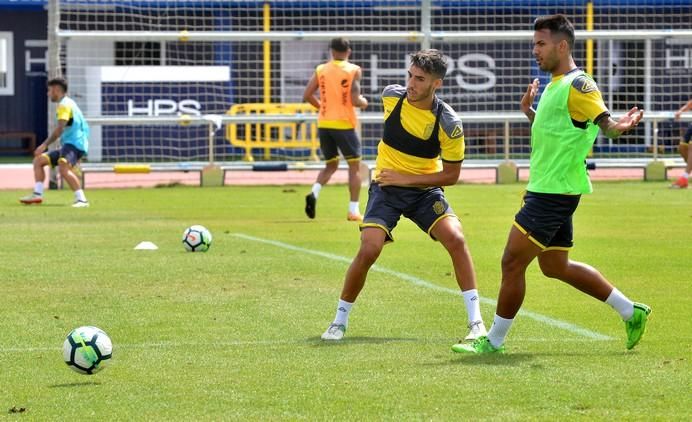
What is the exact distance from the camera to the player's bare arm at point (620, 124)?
7168mm

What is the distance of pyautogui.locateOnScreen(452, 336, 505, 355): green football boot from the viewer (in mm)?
7633

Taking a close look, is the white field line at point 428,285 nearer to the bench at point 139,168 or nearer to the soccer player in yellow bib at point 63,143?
the soccer player in yellow bib at point 63,143

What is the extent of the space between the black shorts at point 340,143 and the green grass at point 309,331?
70.2 inches

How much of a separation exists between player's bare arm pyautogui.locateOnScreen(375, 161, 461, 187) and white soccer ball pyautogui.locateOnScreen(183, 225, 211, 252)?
16.8ft

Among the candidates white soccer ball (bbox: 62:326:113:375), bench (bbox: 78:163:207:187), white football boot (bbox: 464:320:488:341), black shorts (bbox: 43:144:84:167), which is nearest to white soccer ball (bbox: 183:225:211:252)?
white football boot (bbox: 464:320:488:341)

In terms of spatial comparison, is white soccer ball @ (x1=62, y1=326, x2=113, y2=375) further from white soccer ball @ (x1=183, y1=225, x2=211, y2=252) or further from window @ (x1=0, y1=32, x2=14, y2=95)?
window @ (x1=0, y1=32, x2=14, y2=95)

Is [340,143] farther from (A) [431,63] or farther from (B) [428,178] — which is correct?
(A) [431,63]

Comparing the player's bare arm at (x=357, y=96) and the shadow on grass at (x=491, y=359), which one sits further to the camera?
the player's bare arm at (x=357, y=96)

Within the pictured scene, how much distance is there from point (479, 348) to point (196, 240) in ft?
20.1

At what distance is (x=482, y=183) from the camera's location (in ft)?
85.5

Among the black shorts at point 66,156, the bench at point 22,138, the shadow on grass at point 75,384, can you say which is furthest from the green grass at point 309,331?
the bench at point 22,138

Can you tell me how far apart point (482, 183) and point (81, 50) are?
904 cm

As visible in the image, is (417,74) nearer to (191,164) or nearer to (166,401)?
(166,401)

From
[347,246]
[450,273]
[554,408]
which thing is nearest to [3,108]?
[347,246]
